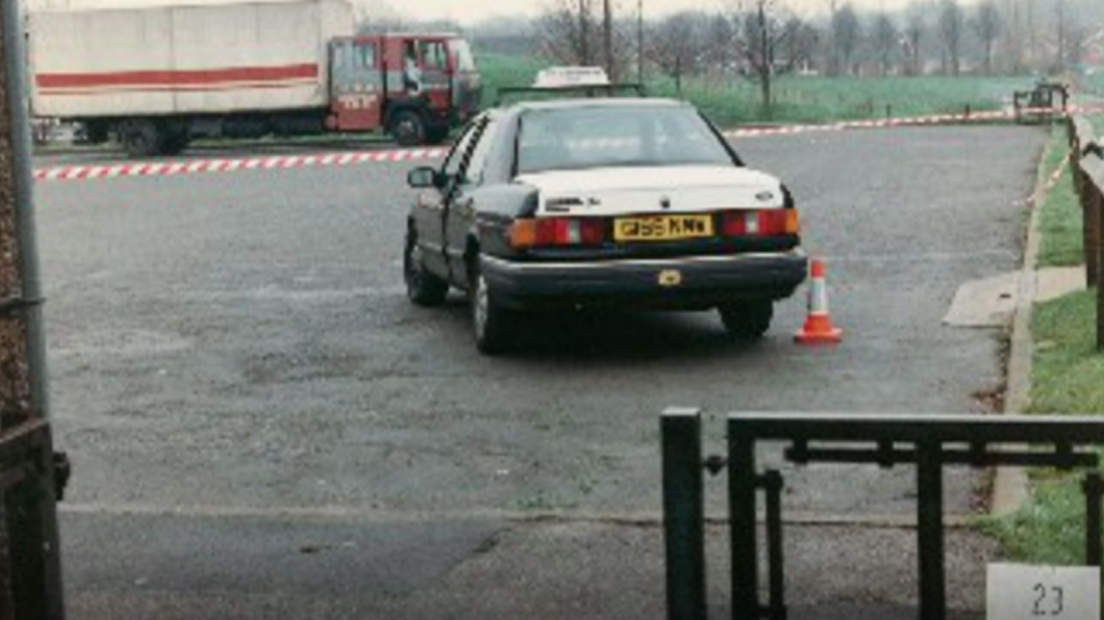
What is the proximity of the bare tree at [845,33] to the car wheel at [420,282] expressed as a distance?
110 m

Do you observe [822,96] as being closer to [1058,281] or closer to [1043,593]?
[1058,281]

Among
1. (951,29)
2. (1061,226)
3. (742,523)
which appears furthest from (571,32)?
(951,29)

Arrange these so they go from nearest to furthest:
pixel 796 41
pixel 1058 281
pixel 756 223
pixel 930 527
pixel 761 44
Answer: pixel 930 527 < pixel 756 223 < pixel 1058 281 < pixel 761 44 < pixel 796 41

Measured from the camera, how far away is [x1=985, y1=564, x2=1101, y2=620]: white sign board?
13.4 ft

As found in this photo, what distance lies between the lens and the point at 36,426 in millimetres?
4684

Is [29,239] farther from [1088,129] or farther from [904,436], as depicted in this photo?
[1088,129]

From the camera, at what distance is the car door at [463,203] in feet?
39.7

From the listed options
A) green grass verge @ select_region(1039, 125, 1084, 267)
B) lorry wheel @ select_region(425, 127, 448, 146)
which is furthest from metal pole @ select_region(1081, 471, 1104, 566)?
lorry wheel @ select_region(425, 127, 448, 146)

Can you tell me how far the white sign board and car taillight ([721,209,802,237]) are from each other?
6.91 meters

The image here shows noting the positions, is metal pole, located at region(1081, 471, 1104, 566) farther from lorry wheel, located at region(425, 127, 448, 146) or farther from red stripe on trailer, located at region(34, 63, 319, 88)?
red stripe on trailer, located at region(34, 63, 319, 88)

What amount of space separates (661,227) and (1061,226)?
24.9ft

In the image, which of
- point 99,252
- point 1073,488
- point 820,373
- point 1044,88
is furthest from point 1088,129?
point 1044,88

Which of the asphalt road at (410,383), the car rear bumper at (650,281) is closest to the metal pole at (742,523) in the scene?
the asphalt road at (410,383)

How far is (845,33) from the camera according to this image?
408 ft
